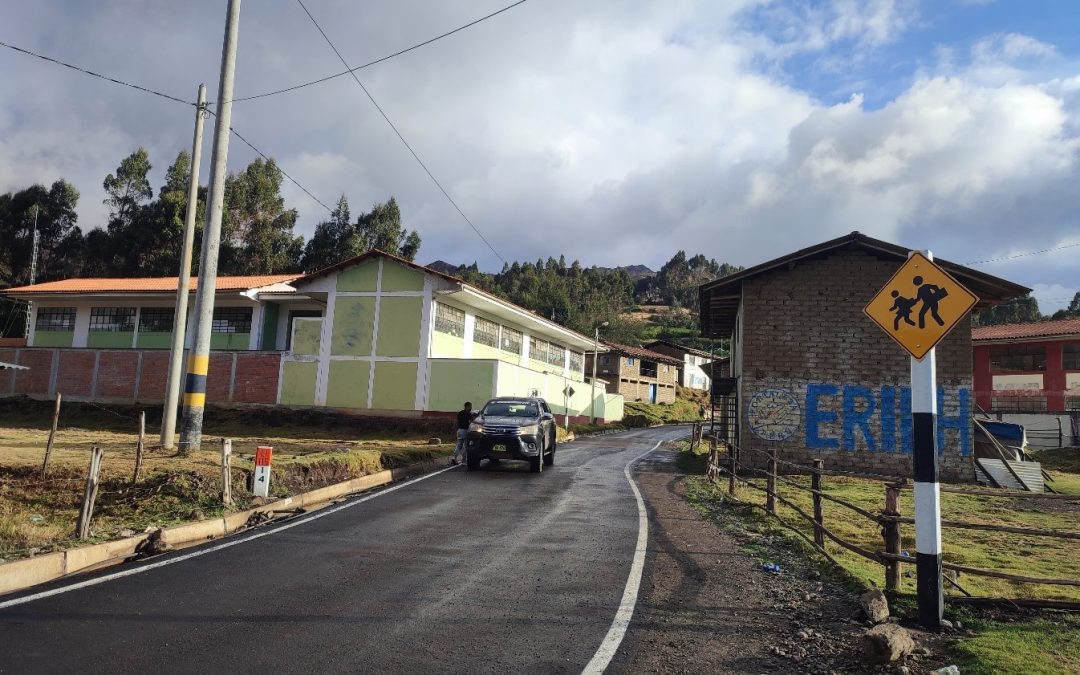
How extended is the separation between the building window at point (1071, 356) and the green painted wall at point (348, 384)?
121ft

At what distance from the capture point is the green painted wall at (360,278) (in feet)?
102

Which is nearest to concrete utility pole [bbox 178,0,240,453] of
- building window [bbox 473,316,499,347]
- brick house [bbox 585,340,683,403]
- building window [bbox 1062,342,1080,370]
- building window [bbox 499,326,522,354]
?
building window [bbox 473,316,499,347]

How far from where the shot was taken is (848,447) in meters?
18.6

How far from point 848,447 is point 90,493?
16.9 m

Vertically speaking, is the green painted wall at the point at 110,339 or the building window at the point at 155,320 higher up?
the building window at the point at 155,320

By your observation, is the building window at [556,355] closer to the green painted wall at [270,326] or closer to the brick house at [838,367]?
the green painted wall at [270,326]

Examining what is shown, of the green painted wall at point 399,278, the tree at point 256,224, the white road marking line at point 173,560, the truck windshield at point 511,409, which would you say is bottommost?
the white road marking line at point 173,560

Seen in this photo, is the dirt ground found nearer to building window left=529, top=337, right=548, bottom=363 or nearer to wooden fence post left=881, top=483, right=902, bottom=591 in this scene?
wooden fence post left=881, top=483, right=902, bottom=591

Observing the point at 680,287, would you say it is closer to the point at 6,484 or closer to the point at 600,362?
the point at 600,362

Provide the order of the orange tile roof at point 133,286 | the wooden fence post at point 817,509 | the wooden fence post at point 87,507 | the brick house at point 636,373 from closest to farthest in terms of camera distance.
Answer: the wooden fence post at point 87,507
the wooden fence post at point 817,509
the orange tile roof at point 133,286
the brick house at point 636,373

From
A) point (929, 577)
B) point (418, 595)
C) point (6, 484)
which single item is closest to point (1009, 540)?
point (929, 577)

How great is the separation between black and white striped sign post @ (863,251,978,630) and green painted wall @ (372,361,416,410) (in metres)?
24.7

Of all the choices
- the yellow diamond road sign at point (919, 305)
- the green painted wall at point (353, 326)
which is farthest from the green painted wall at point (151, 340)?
the yellow diamond road sign at point (919, 305)

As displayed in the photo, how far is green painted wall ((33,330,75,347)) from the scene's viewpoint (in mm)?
39812
